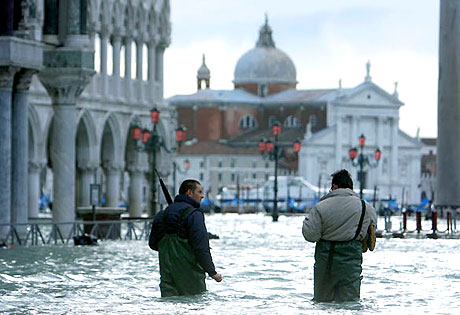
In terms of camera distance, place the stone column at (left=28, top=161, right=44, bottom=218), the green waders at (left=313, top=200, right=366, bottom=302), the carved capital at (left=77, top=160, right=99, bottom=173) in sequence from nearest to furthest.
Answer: the green waders at (left=313, top=200, right=366, bottom=302) → the stone column at (left=28, top=161, right=44, bottom=218) → the carved capital at (left=77, top=160, right=99, bottom=173)

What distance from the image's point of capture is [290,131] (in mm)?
178500

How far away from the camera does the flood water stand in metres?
15.4

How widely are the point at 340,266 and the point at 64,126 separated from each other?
21644mm

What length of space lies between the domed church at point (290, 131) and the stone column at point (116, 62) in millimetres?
93212

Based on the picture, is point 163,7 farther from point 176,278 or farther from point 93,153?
point 176,278

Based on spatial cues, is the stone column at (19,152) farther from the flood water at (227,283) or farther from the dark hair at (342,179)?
the dark hair at (342,179)

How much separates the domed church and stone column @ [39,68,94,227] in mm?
132457

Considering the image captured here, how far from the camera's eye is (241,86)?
192125mm

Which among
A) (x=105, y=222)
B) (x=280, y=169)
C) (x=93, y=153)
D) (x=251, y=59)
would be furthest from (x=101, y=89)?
(x=251, y=59)

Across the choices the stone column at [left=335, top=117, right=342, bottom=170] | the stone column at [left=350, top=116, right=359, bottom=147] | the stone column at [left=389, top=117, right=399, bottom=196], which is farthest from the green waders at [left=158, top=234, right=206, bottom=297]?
the stone column at [left=389, top=117, right=399, bottom=196]

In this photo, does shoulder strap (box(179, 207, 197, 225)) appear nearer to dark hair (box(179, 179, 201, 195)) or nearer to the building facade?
dark hair (box(179, 179, 201, 195))

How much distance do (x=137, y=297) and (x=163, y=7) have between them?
64.2 meters

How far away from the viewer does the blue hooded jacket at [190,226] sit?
14773 mm

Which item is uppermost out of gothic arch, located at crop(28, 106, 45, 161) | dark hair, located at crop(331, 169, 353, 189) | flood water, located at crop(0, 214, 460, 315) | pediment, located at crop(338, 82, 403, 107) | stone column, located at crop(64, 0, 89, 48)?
pediment, located at crop(338, 82, 403, 107)
